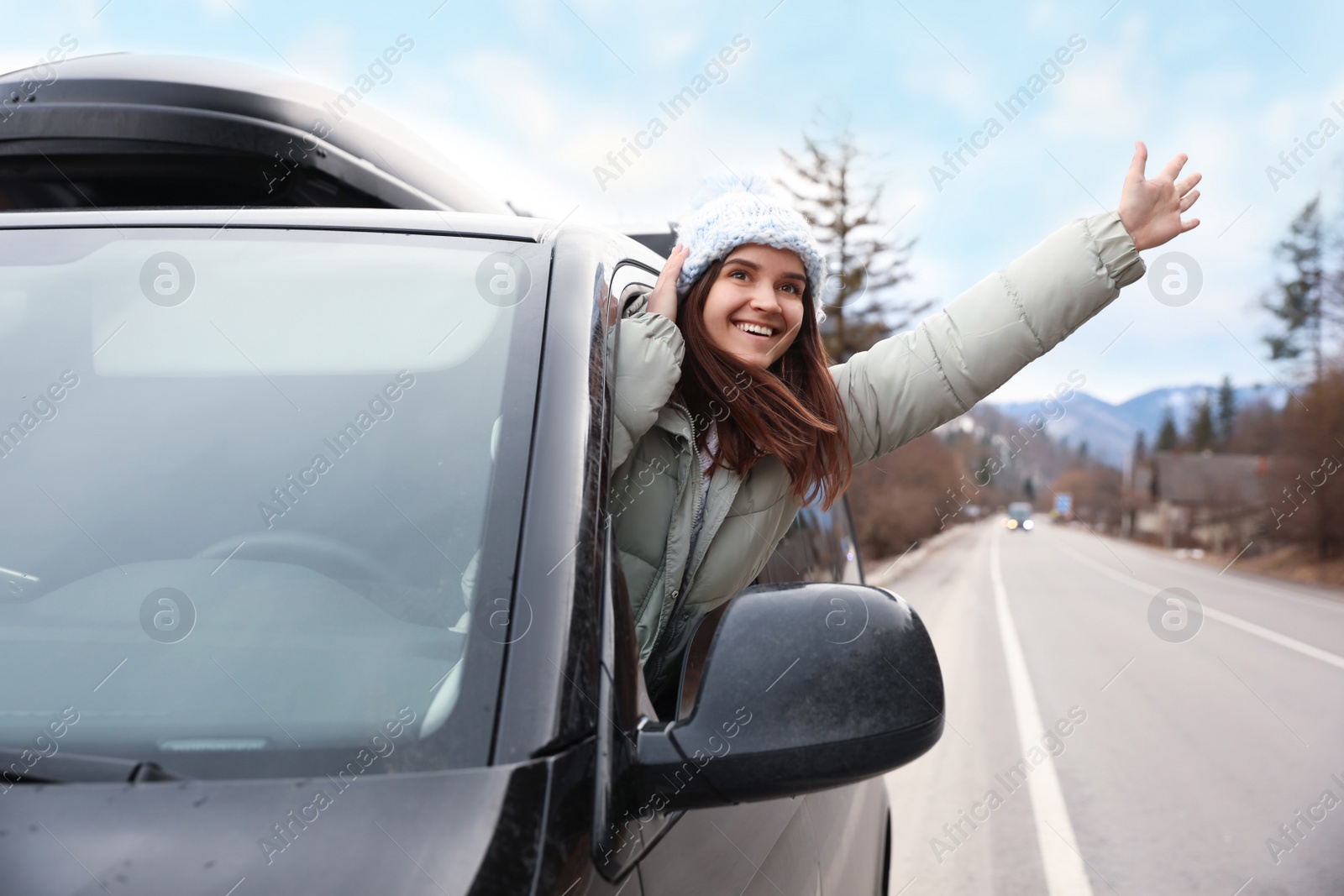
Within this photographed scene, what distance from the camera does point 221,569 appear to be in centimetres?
122

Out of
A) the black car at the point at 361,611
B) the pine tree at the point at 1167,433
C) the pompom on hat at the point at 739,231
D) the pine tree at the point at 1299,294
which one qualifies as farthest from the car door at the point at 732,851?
the pine tree at the point at 1167,433

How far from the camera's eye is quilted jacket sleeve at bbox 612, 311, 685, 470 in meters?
1.47

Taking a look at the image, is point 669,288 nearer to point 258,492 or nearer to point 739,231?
point 739,231

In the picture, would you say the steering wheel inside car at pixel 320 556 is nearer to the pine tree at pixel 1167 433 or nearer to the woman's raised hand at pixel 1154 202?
the woman's raised hand at pixel 1154 202

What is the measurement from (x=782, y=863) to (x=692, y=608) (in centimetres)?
41

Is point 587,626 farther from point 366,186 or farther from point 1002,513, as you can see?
point 1002,513

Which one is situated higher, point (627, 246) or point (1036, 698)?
point (627, 246)

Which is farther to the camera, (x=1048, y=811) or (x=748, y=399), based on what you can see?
(x=1048, y=811)

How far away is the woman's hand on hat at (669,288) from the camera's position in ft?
5.87

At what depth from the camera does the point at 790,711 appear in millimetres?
1058

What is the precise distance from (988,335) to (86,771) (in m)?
1.69

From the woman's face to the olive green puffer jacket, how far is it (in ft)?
0.56

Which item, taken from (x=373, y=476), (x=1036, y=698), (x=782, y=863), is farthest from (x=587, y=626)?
(x=1036, y=698)

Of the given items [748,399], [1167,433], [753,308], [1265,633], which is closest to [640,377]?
[748,399]
